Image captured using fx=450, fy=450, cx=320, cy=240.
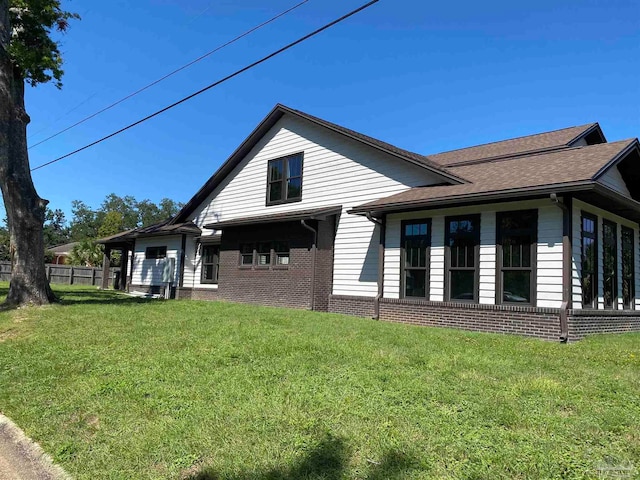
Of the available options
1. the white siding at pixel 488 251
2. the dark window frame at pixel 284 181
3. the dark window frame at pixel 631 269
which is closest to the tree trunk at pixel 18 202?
the dark window frame at pixel 284 181

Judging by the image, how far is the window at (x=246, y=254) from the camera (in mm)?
17125

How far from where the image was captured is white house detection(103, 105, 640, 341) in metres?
9.62

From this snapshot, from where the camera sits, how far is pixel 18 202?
12.2 m

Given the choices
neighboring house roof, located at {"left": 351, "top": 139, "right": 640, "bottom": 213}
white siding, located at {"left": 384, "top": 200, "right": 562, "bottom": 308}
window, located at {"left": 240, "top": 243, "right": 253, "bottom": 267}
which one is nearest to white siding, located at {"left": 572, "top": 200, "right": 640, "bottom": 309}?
white siding, located at {"left": 384, "top": 200, "right": 562, "bottom": 308}

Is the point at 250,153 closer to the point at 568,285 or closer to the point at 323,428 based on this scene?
the point at 568,285

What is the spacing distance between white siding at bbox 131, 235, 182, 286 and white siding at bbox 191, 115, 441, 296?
415cm

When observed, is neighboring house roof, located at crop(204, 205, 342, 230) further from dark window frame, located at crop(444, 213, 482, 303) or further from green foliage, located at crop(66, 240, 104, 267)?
green foliage, located at crop(66, 240, 104, 267)

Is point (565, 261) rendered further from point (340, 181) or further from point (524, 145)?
point (524, 145)

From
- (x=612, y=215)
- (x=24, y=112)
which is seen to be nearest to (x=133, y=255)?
(x=24, y=112)

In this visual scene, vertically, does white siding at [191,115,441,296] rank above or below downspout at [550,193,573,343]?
above

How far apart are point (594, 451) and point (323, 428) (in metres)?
2.11

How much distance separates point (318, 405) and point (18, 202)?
11.6 m

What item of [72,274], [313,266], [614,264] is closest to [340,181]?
[313,266]

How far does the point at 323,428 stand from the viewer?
3.87 meters
